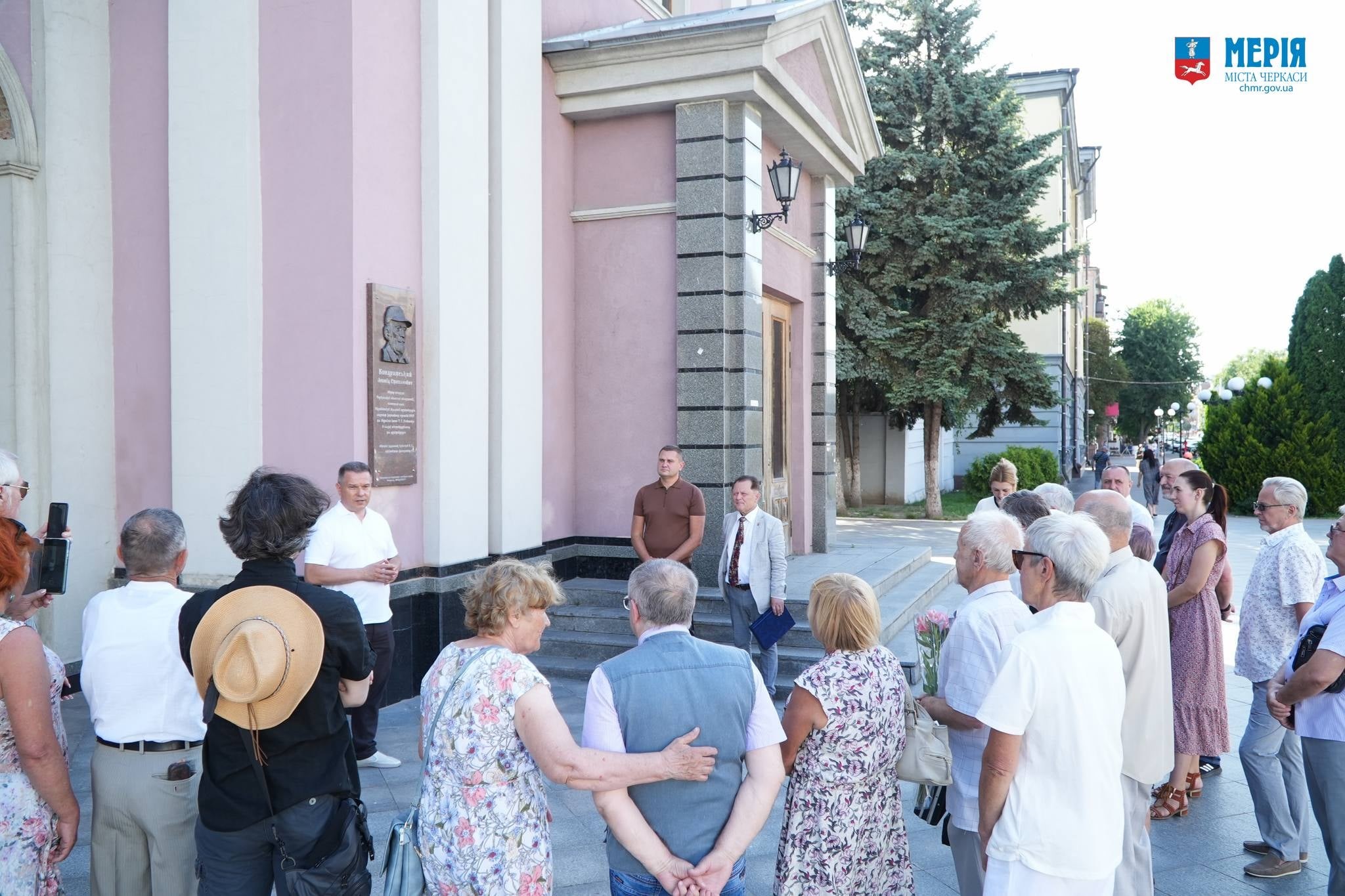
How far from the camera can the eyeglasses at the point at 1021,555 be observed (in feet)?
10.0

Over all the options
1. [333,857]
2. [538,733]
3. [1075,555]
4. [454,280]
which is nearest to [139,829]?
[333,857]

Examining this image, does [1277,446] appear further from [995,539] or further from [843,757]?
[843,757]

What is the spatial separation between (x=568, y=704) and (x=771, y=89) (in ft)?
20.0

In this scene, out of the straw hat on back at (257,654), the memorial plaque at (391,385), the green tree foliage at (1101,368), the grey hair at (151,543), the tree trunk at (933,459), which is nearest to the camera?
the straw hat on back at (257,654)

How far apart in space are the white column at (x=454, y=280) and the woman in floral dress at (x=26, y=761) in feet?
14.9

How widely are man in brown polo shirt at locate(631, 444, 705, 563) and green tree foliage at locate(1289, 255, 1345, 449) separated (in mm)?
23392

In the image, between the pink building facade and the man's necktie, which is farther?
the man's necktie

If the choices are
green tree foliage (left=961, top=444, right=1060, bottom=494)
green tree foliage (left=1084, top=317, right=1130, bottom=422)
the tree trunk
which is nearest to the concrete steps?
the tree trunk

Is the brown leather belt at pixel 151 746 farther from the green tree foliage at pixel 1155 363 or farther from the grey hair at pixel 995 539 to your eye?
the green tree foliage at pixel 1155 363

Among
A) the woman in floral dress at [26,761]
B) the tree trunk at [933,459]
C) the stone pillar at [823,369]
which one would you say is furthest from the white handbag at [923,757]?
the tree trunk at [933,459]

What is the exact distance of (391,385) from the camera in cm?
729

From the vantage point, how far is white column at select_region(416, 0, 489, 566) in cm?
766

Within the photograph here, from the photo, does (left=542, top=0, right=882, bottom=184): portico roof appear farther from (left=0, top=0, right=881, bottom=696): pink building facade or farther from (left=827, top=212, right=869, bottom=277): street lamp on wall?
(left=827, top=212, right=869, bottom=277): street lamp on wall

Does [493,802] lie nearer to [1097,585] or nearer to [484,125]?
[1097,585]
